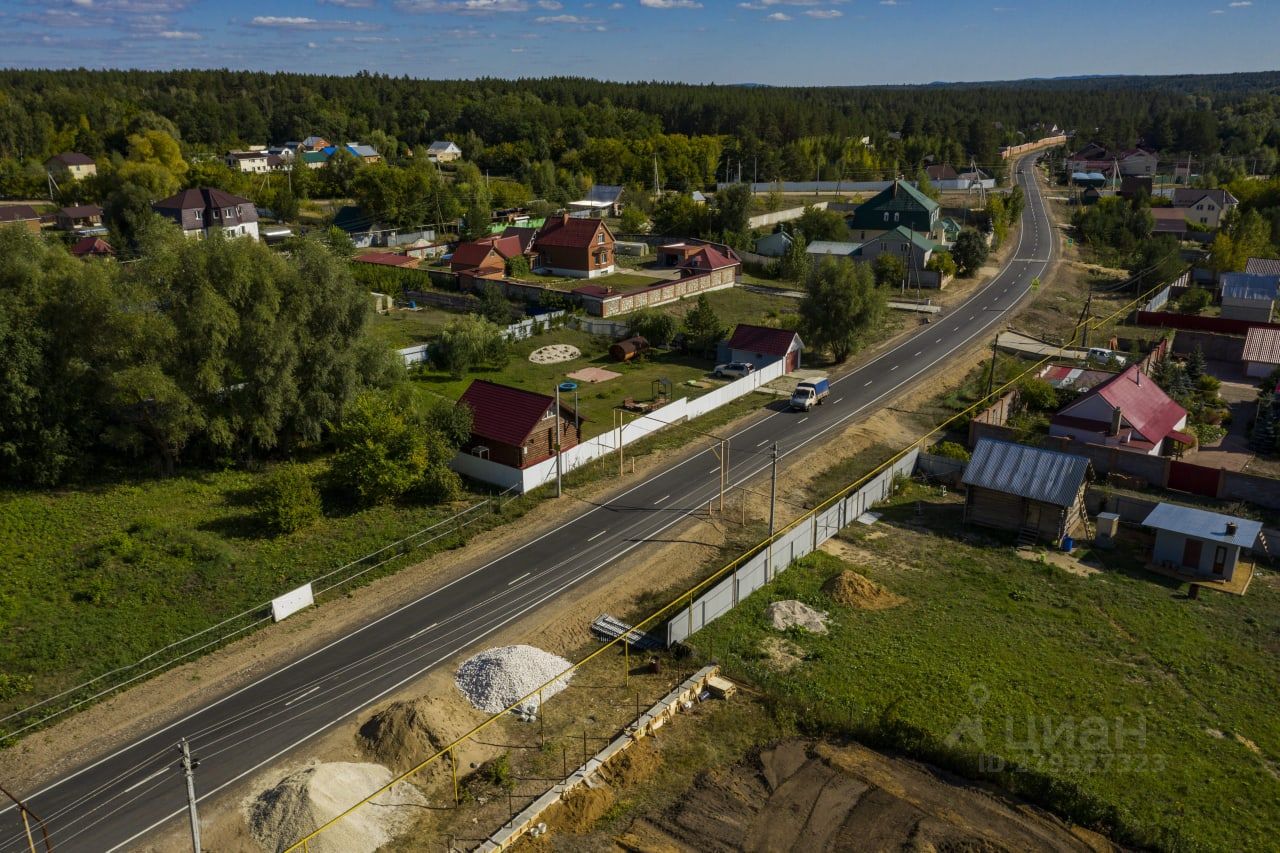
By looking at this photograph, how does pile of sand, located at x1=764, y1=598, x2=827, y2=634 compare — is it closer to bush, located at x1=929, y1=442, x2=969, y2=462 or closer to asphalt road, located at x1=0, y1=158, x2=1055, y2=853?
asphalt road, located at x1=0, y1=158, x2=1055, y2=853

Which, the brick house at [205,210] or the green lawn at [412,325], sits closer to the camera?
the green lawn at [412,325]

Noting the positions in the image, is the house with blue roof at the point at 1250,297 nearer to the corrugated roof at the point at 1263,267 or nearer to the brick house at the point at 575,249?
the corrugated roof at the point at 1263,267

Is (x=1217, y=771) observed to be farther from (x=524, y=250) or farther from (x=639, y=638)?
(x=524, y=250)

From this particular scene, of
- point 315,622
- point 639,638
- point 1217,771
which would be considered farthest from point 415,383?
point 1217,771

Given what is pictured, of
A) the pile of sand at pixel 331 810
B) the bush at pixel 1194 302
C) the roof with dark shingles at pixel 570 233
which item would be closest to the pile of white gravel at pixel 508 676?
the pile of sand at pixel 331 810

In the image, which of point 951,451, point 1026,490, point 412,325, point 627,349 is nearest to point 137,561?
point 627,349
